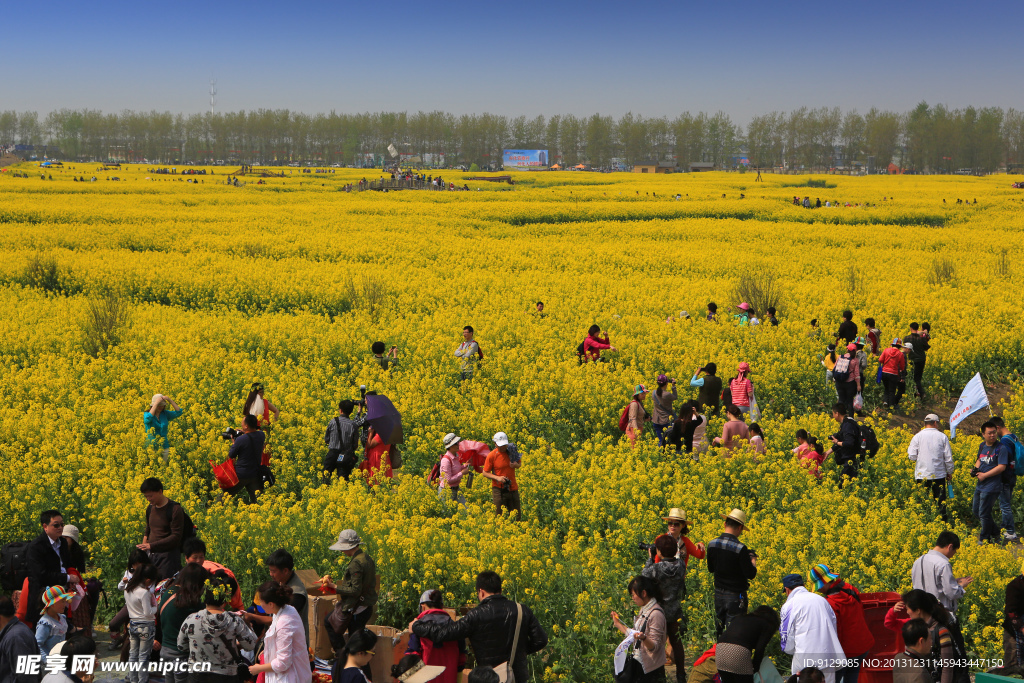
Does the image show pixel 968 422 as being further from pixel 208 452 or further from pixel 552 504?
pixel 208 452

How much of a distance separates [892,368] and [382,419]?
9.81m

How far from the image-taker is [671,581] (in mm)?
Answer: 7109

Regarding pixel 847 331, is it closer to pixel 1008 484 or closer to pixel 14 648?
pixel 1008 484

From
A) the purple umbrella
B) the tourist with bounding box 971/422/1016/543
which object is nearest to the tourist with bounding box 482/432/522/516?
the purple umbrella

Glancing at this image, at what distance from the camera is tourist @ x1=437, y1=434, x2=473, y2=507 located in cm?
1055

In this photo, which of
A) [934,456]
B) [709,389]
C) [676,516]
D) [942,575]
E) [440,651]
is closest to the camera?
[440,651]

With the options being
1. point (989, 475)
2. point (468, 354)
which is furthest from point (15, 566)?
point (989, 475)

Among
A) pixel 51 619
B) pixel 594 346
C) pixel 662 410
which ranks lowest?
pixel 51 619

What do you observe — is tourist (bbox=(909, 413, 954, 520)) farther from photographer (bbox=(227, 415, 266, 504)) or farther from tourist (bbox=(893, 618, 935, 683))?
photographer (bbox=(227, 415, 266, 504))

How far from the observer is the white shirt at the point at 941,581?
6.97 m

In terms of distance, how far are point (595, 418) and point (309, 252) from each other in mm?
21158

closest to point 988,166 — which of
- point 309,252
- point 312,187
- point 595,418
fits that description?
point 312,187

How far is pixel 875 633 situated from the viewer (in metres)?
6.73

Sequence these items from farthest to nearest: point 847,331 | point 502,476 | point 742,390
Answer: point 847,331 → point 742,390 → point 502,476
